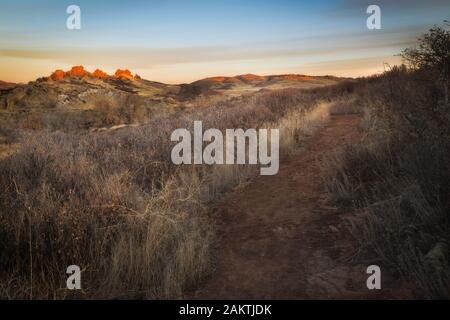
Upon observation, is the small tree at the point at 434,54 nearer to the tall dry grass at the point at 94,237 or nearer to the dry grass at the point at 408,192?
the dry grass at the point at 408,192

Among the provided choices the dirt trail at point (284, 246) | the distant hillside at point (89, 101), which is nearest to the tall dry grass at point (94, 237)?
the dirt trail at point (284, 246)

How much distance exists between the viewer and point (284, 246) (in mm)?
4332

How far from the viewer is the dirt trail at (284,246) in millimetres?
3477

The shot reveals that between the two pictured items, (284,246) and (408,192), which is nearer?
(408,192)

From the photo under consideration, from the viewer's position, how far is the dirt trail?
3477mm

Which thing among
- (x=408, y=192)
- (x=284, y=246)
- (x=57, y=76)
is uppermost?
(x=57, y=76)

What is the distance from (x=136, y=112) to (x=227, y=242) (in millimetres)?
22417

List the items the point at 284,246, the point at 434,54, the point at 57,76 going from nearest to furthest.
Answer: the point at 284,246, the point at 434,54, the point at 57,76

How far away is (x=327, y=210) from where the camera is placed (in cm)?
516

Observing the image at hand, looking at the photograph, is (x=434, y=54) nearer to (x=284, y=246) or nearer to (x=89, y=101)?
(x=284, y=246)

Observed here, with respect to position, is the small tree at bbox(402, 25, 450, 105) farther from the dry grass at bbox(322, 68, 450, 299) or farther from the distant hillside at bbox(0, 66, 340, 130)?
the distant hillside at bbox(0, 66, 340, 130)

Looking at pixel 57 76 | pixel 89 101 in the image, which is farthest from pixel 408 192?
pixel 57 76

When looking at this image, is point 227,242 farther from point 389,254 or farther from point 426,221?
point 426,221

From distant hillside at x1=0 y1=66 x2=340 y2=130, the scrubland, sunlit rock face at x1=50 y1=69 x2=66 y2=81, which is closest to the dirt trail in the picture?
the scrubland
